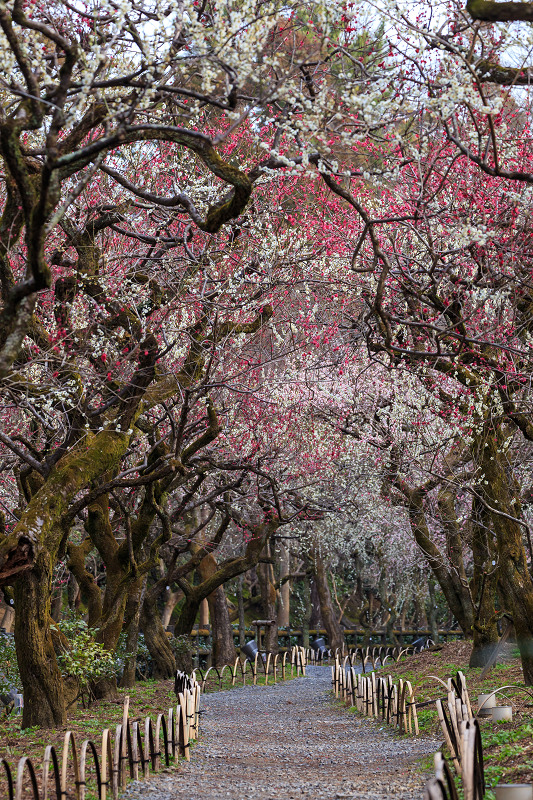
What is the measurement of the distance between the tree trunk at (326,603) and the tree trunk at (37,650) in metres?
16.5

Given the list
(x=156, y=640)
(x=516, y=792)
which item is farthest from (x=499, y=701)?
(x=156, y=640)

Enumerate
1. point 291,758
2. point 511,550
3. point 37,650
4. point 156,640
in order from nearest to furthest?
point 37,650 → point 291,758 → point 511,550 → point 156,640

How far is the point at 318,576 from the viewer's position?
25578mm

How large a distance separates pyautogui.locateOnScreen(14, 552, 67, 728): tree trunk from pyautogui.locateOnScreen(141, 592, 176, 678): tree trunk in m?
7.99

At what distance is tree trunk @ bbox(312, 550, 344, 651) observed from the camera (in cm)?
2548

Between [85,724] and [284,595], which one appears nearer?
[85,724]

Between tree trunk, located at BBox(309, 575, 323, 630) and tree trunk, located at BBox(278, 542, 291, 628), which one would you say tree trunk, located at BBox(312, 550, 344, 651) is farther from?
tree trunk, located at BBox(309, 575, 323, 630)

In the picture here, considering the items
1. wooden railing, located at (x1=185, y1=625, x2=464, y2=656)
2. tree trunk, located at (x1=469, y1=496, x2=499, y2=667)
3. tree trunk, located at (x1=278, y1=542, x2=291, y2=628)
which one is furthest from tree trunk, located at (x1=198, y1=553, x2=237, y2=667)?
tree trunk, located at (x1=469, y1=496, x2=499, y2=667)

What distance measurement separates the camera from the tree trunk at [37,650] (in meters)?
9.02

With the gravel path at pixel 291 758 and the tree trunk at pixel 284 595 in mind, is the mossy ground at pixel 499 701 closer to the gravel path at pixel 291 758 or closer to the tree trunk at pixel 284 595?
the gravel path at pixel 291 758

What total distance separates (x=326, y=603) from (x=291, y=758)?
55.4 ft

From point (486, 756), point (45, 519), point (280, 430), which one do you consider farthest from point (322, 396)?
point (486, 756)

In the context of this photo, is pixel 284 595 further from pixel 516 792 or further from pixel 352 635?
pixel 516 792

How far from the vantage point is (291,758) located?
922 cm
